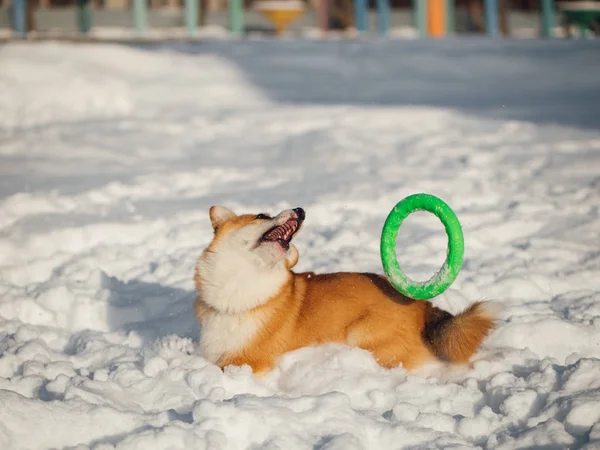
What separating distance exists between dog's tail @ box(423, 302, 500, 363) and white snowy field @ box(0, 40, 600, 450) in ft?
0.30

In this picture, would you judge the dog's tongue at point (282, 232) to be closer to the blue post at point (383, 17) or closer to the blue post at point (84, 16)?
the blue post at point (383, 17)

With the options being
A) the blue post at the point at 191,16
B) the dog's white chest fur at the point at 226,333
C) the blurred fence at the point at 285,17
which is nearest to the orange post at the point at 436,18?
the blurred fence at the point at 285,17

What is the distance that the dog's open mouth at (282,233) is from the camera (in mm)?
3629

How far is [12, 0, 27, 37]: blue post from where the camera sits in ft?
52.6

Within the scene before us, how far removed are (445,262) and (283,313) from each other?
85 cm

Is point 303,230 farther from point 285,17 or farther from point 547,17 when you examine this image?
point 547,17

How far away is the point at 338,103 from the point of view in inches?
413

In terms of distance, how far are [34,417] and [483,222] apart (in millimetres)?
3976

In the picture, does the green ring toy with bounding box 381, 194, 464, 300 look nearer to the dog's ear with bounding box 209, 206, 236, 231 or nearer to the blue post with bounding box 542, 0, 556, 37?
the dog's ear with bounding box 209, 206, 236, 231

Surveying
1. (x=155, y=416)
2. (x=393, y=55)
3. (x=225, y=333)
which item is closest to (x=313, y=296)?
(x=225, y=333)

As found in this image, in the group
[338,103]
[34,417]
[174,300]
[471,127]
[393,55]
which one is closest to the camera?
[34,417]

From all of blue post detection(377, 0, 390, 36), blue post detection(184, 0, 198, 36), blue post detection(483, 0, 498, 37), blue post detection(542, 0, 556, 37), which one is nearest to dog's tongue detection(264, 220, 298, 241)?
blue post detection(184, 0, 198, 36)

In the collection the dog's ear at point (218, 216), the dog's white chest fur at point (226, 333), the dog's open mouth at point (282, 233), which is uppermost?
the dog's ear at point (218, 216)

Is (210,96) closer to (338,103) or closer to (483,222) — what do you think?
(338,103)
